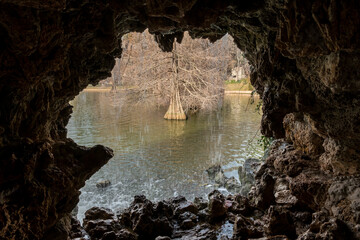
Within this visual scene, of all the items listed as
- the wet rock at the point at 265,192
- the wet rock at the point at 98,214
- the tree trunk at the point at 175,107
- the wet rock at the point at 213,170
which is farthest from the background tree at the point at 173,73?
the wet rock at the point at 98,214

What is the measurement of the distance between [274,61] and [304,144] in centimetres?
189

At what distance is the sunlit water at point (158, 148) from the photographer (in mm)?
8602

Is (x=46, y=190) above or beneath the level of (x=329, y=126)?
beneath

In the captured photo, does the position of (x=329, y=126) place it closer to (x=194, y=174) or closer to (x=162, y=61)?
(x=194, y=174)

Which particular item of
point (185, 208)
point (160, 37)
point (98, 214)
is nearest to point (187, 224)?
point (185, 208)

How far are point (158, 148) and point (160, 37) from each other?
26.2 feet

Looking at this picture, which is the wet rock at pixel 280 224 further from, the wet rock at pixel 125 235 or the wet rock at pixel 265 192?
the wet rock at pixel 125 235

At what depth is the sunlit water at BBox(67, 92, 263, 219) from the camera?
8.60m

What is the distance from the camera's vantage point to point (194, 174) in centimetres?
966

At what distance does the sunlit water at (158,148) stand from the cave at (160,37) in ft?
12.7

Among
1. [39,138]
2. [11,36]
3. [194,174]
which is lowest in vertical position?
[194,174]

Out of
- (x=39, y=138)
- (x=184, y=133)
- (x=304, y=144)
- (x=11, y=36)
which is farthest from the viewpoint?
(x=184, y=133)

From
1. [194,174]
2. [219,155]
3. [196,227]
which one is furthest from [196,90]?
[196,227]

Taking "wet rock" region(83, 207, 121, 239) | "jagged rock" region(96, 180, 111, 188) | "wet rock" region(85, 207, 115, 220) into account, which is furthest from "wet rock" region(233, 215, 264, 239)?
"jagged rock" region(96, 180, 111, 188)
